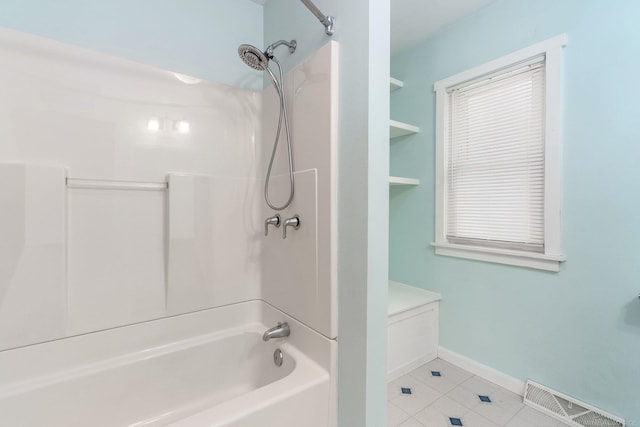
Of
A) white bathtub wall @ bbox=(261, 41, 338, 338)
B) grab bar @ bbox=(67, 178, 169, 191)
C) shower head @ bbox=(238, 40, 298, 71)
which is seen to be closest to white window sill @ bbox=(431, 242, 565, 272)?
white bathtub wall @ bbox=(261, 41, 338, 338)

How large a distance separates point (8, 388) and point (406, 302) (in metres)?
2.07

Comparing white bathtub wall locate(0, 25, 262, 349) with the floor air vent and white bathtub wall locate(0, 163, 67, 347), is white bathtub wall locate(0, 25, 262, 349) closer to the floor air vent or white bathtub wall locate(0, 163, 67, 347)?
white bathtub wall locate(0, 163, 67, 347)

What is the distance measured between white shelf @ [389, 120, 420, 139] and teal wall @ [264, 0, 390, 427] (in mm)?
1068

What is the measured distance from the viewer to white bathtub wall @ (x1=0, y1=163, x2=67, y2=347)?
102 cm

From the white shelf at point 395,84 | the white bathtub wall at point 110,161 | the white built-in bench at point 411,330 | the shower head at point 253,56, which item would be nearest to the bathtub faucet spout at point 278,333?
the white bathtub wall at point 110,161

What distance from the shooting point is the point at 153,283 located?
1.32 meters

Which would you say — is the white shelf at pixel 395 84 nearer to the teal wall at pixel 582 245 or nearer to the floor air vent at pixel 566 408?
the teal wall at pixel 582 245

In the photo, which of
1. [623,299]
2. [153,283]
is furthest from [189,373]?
[623,299]

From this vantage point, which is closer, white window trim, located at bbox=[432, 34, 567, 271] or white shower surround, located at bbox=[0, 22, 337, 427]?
white shower surround, located at bbox=[0, 22, 337, 427]

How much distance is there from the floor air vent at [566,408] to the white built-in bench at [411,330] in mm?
625

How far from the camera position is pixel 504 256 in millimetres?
1788

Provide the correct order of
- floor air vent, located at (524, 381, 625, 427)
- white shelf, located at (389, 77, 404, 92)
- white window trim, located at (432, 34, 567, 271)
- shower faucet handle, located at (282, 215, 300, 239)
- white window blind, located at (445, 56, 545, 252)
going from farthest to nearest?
white shelf, located at (389, 77, 404, 92)
white window blind, located at (445, 56, 545, 252)
white window trim, located at (432, 34, 567, 271)
floor air vent, located at (524, 381, 625, 427)
shower faucet handle, located at (282, 215, 300, 239)

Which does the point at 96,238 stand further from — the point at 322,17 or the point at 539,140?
the point at 539,140

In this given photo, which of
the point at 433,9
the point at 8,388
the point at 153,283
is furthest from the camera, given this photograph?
the point at 433,9
